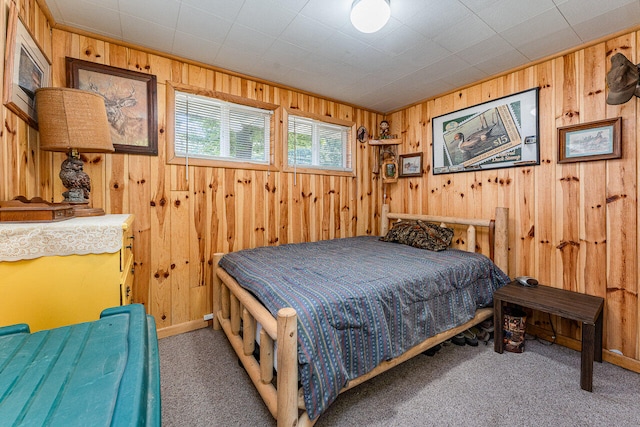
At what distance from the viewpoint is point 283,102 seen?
9.73 feet

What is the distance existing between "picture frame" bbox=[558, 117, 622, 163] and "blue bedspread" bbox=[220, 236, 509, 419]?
108 cm

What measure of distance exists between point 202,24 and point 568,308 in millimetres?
3202

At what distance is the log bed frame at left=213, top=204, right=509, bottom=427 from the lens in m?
1.22

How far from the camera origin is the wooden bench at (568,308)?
172 cm

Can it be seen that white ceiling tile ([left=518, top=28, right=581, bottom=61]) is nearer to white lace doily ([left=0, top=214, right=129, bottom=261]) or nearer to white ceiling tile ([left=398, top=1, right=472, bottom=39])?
white ceiling tile ([left=398, top=1, right=472, bottom=39])

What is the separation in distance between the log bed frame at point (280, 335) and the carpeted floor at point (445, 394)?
7.3 inches

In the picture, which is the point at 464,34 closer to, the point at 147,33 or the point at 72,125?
→ the point at 147,33

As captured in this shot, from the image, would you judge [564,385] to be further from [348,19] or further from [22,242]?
[22,242]

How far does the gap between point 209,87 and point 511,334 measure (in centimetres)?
334

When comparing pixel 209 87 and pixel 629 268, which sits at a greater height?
pixel 209 87

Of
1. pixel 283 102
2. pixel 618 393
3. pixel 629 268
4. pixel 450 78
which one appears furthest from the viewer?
pixel 283 102

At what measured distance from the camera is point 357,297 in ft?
4.91

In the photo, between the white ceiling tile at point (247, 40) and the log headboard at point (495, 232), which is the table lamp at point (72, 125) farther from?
the log headboard at point (495, 232)

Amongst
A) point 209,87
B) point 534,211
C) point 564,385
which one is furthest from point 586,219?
point 209,87
